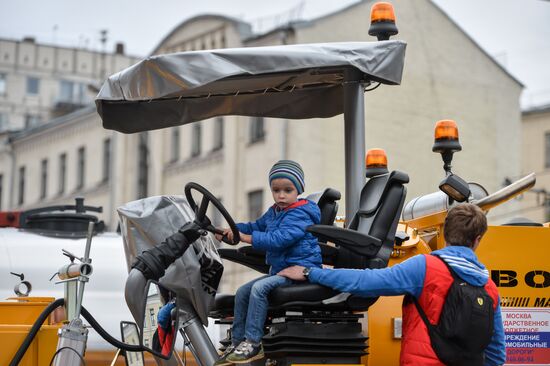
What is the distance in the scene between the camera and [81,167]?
44094 millimetres

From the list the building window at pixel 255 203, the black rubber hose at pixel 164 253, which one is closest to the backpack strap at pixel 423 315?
the black rubber hose at pixel 164 253

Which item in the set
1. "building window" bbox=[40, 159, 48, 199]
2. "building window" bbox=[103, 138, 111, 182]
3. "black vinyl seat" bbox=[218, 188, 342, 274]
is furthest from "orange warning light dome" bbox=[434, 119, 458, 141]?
"building window" bbox=[40, 159, 48, 199]

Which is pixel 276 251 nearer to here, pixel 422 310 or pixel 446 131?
pixel 422 310

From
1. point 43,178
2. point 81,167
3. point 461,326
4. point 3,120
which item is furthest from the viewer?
point 3,120

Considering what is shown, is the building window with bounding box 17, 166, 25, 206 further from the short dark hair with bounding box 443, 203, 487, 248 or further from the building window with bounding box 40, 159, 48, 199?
the short dark hair with bounding box 443, 203, 487, 248

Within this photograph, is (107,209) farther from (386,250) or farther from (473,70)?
(386,250)

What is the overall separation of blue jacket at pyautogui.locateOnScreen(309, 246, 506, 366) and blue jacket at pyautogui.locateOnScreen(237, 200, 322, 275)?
0.43m

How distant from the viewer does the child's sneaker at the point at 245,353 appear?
570 centimetres

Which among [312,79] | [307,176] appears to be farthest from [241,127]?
[312,79]

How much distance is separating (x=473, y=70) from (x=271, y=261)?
29180 millimetres

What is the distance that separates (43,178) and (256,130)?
1852 centimetres

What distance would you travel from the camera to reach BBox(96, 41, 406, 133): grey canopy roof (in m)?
5.93

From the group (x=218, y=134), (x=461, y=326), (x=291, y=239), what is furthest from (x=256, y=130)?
(x=461, y=326)

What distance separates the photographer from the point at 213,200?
591cm
